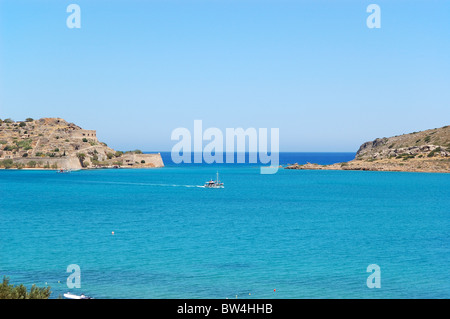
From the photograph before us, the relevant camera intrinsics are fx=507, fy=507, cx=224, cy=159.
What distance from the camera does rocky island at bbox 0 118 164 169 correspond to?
169 metres

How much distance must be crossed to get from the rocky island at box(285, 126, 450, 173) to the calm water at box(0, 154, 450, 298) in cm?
7321

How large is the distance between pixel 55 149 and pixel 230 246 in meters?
148

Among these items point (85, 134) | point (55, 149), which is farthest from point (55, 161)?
point (85, 134)

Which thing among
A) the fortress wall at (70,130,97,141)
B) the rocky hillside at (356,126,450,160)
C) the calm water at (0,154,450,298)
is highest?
the fortress wall at (70,130,97,141)

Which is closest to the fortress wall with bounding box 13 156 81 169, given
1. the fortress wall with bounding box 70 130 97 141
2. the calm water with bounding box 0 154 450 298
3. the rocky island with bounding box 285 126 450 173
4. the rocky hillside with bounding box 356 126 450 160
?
the fortress wall with bounding box 70 130 97 141

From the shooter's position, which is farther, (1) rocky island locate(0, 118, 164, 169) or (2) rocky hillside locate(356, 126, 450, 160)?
(1) rocky island locate(0, 118, 164, 169)

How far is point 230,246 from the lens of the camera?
38062mm

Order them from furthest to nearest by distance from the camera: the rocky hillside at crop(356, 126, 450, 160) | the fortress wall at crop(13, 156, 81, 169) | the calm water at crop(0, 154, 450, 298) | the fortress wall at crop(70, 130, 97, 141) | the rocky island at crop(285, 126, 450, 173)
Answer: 1. the fortress wall at crop(70, 130, 97, 141)
2. the fortress wall at crop(13, 156, 81, 169)
3. the rocky hillside at crop(356, 126, 450, 160)
4. the rocky island at crop(285, 126, 450, 173)
5. the calm water at crop(0, 154, 450, 298)

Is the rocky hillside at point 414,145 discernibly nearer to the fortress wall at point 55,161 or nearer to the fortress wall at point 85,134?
the fortress wall at point 85,134

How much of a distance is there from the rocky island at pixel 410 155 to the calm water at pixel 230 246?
240 feet

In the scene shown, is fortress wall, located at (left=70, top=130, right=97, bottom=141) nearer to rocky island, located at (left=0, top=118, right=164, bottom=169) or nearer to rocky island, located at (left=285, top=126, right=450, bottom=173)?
rocky island, located at (left=0, top=118, right=164, bottom=169)
